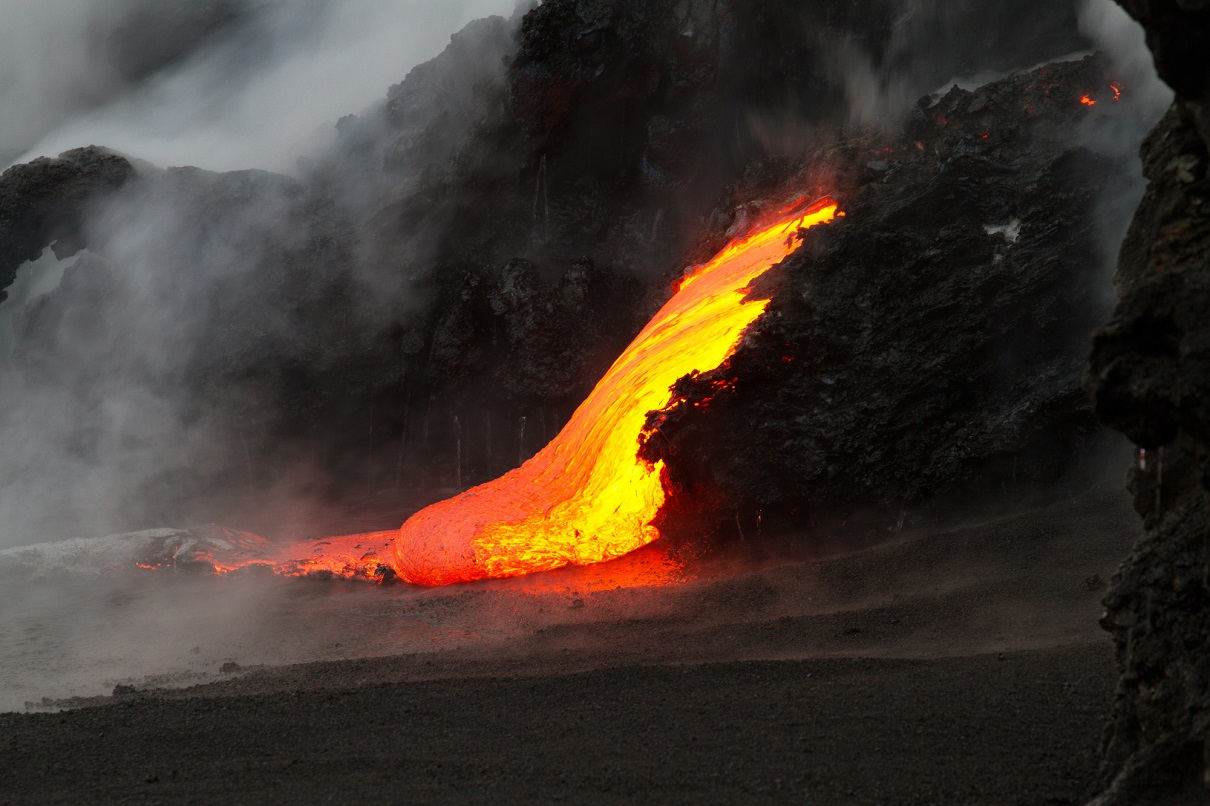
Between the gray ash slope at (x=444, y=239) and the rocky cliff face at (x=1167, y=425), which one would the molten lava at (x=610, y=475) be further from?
the rocky cliff face at (x=1167, y=425)

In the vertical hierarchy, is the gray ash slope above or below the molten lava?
above

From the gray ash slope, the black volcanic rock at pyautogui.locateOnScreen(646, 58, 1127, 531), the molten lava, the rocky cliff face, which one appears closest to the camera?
the rocky cliff face

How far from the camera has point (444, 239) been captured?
14.7 meters

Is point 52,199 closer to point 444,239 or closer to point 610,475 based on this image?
point 444,239

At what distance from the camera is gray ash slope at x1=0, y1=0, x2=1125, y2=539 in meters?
13.0

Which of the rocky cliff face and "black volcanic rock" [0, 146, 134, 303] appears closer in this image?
the rocky cliff face

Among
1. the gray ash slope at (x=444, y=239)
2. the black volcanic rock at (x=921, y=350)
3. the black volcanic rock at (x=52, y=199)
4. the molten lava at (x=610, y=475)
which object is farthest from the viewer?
the black volcanic rock at (x=52, y=199)

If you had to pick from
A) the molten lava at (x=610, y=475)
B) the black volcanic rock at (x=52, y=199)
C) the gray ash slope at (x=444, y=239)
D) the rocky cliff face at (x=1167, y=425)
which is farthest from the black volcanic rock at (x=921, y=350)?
the black volcanic rock at (x=52, y=199)

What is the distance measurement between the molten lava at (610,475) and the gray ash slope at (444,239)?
4.29 feet

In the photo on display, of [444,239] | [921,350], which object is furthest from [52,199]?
[921,350]

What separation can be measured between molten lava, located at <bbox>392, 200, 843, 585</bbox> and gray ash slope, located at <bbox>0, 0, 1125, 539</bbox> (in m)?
1.31

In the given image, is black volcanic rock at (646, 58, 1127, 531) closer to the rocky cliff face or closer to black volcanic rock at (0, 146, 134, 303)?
the rocky cliff face

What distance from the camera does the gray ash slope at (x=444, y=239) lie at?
42.6ft

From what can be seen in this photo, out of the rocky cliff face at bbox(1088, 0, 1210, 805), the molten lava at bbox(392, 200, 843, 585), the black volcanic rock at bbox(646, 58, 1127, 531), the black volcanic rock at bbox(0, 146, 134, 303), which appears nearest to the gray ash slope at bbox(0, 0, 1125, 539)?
the black volcanic rock at bbox(0, 146, 134, 303)
